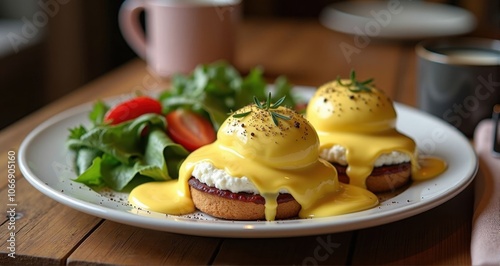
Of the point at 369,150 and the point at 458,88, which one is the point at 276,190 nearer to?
the point at 369,150

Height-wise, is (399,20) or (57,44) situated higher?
(399,20)

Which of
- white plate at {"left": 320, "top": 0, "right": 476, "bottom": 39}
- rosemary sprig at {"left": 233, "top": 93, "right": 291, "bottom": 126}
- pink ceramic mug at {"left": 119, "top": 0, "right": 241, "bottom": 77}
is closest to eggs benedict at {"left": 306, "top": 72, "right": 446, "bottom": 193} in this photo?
rosemary sprig at {"left": 233, "top": 93, "right": 291, "bottom": 126}

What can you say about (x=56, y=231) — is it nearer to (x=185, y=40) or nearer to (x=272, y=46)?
(x=185, y=40)

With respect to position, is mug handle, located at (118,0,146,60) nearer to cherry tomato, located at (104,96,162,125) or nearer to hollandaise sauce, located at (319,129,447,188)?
cherry tomato, located at (104,96,162,125)

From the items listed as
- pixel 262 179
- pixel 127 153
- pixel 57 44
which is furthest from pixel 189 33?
pixel 57 44

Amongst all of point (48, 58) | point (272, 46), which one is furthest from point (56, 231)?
point (48, 58)

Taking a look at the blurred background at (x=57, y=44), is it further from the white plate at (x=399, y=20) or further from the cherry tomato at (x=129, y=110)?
the cherry tomato at (x=129, y=110)
